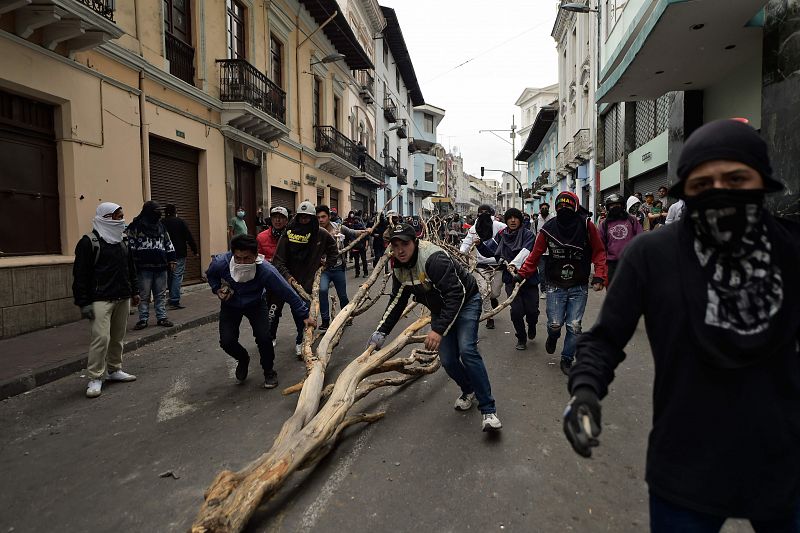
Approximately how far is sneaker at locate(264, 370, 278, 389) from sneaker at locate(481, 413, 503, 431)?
2188mm

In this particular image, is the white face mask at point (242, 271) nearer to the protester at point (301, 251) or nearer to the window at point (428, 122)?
the protester at point (301, 251)

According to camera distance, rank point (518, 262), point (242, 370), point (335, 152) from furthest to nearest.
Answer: point (335, 152) → point (518, 262) → point (242, 370)

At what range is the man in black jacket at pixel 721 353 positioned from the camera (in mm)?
1331

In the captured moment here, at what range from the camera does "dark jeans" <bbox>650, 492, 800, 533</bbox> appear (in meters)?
1.38

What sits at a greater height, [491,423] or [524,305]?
[524,305]

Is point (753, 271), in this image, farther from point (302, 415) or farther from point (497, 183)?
point (497, 183)

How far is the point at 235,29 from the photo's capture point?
1409 cm

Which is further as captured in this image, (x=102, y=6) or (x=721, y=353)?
(x=102, y=6)

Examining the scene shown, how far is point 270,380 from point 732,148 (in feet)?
14.3

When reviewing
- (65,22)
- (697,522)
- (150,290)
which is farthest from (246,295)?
(65,22)

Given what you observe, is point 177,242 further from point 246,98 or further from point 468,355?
point 468,355

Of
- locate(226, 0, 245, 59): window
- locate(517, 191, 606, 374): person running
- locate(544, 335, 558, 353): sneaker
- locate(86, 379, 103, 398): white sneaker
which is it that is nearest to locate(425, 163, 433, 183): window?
locate(226, 0, 245, 59): window

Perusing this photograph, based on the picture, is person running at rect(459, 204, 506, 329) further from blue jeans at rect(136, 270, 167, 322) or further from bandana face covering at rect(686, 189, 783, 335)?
bandana face covering at rect(686, 189, 783, 335)

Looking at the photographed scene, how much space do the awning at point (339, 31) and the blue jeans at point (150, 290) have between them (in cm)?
1360
